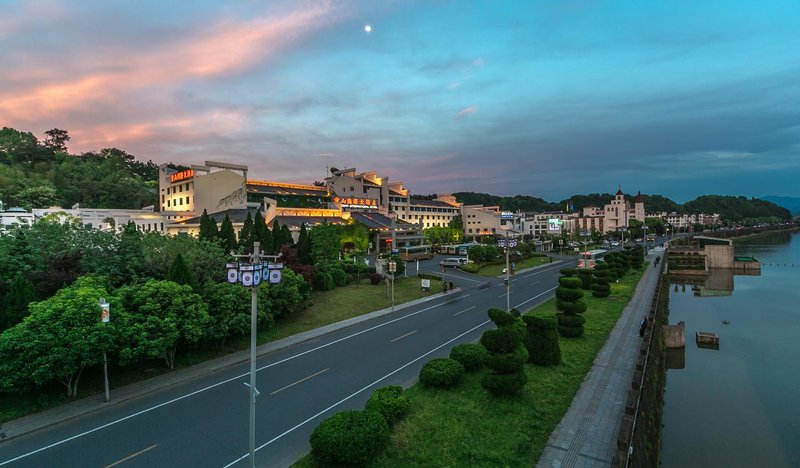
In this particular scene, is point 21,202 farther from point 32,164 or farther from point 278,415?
point 278,415

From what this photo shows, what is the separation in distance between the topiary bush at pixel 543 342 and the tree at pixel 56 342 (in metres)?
23.0

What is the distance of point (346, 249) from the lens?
261ft

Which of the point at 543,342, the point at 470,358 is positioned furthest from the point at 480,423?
the point at 543,342

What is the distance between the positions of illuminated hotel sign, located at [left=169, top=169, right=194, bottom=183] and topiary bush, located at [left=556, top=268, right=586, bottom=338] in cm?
7637

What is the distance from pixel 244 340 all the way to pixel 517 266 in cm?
5992

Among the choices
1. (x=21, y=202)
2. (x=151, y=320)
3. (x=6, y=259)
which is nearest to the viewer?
(x=151, y=320)

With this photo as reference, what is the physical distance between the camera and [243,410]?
1894 cm

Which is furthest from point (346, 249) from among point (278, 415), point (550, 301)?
point (278, 415)

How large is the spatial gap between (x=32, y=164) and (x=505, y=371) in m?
129

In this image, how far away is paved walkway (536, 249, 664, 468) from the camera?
14.6 meters

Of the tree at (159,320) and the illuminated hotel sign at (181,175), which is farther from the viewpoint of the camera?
the illuminated hotel sign at (181,175)

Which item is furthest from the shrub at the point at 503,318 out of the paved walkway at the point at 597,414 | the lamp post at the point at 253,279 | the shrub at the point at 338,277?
the shrub at the point at 338,277

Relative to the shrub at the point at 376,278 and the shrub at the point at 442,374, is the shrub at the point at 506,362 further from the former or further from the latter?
the shrub at the point at 376,278

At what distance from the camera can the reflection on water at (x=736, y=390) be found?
1998 centimetres
